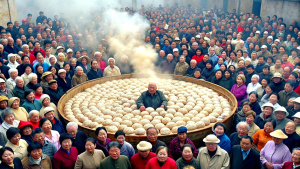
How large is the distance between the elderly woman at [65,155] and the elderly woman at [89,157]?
0.14 meters

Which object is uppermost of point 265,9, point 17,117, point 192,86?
point 265,9

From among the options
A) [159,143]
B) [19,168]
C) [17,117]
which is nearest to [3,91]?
[17,117]

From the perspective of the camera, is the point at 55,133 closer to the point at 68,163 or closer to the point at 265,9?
the point at 68,163

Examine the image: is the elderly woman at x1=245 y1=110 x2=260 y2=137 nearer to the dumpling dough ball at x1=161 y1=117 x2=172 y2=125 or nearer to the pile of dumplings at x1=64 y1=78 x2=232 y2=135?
the pile of dumplings at x1=64 y1=78 x2=232 y2=135

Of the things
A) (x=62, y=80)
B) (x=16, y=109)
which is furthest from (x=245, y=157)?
(x=62, y=80)

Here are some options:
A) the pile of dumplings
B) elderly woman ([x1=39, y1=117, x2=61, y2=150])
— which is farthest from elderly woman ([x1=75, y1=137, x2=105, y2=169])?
the pile of dumplings

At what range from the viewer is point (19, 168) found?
363cm

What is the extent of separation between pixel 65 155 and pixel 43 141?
44 cm

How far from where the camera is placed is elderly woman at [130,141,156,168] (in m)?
3.93

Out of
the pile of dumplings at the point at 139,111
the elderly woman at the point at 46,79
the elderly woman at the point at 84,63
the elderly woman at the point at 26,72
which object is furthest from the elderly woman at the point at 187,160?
the elderly woman at the point at 84,63

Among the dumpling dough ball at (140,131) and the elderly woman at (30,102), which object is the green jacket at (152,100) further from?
the elderly woman at (30,102)

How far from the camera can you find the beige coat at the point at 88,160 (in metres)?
3.93

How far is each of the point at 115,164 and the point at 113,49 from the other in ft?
22.0

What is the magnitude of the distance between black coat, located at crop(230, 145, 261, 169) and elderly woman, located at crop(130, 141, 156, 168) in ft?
4.12
